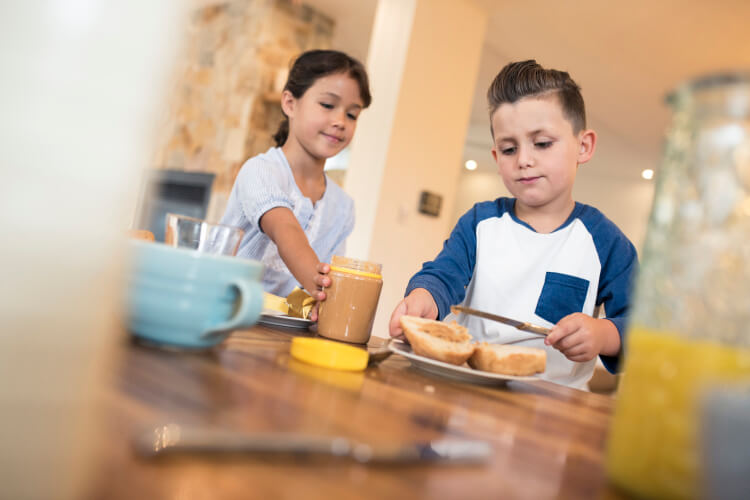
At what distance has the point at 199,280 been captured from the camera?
1.56 ft

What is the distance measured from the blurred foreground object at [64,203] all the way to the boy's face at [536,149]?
1219 mm

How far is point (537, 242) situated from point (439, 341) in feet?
2.48

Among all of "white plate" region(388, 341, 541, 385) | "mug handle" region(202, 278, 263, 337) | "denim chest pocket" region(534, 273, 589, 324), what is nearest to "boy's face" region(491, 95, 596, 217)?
"denim chest pocket" region(534, 273, 589, 324)

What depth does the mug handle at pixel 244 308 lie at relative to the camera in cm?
48

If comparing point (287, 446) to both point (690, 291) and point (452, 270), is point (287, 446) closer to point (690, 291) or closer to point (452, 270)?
point (690, 291)

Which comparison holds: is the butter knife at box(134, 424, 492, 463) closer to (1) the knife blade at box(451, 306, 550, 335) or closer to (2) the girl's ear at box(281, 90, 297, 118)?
(1) the knife blade at box(451, 306, 550, 335)

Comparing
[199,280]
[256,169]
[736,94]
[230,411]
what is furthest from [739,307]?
[256,169]

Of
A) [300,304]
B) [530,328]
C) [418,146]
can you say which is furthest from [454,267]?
[418,146]

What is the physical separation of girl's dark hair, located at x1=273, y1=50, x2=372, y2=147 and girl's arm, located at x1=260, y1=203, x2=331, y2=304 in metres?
0.58

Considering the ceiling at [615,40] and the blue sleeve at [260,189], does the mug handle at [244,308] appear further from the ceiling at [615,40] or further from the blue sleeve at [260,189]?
the ceiling at [615,40]

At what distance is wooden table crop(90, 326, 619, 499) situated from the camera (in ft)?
0.76

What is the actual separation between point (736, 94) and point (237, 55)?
194 inches

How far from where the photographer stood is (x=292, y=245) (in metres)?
1.24

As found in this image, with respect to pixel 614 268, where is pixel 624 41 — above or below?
above
